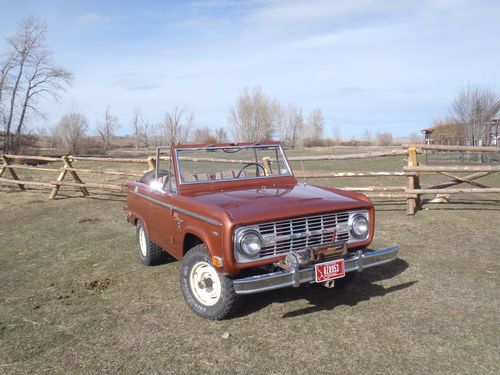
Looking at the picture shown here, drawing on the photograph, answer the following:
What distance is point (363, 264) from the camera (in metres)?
4.18

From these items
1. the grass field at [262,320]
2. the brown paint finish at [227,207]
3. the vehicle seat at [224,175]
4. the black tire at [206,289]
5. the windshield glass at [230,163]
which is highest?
the windshield glass at [230,163]

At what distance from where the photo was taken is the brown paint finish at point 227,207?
3.87 metres

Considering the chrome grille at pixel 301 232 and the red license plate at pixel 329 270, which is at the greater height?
the chrome grille at pixel 301 232

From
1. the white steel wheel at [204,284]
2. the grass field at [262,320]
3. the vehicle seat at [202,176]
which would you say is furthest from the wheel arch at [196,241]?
the vehicle seat at [202,176]

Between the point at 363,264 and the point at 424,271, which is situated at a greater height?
the point at 363,264

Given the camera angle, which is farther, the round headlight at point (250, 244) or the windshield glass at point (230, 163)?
the windshield glass at point (230, 163)

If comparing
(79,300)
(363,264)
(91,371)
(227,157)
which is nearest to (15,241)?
(79,300)

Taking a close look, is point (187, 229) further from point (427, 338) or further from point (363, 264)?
point (427, 338)

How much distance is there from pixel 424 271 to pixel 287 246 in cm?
241

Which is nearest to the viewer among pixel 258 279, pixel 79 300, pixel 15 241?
pixel 258 279

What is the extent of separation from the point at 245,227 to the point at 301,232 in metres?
0.61

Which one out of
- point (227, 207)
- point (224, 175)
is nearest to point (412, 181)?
point (224, 175)

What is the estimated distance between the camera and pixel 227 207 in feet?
13.3

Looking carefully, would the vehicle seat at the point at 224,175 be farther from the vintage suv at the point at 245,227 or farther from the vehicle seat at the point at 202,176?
the vehicle seat at the point at 202,176
